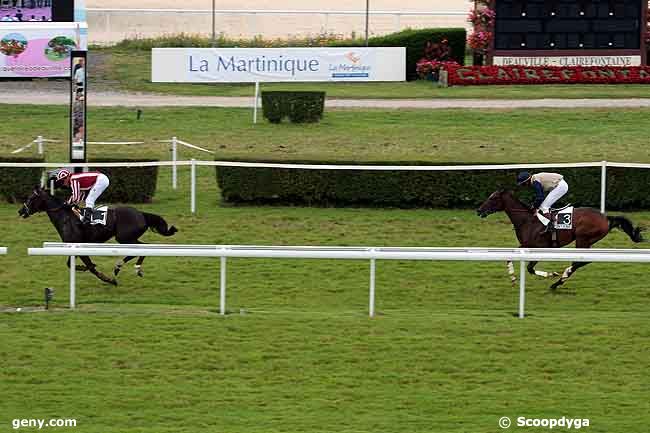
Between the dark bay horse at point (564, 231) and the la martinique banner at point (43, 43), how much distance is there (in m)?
13.7

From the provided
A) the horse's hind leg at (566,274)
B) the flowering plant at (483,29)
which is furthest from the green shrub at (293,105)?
the horse's hind leg at (566,274)

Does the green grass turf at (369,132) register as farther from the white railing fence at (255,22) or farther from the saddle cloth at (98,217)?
the white railing fence at (255,22)

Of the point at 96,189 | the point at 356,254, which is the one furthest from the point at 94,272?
the point at 356,254

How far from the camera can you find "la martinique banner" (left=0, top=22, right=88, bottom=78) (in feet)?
86.7

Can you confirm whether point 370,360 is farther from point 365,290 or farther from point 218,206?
point 218,206

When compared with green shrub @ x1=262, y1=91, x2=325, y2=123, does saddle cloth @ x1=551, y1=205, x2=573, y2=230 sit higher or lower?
lower

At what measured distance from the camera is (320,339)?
11555mm

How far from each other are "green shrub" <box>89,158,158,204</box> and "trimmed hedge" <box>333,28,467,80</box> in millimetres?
11831

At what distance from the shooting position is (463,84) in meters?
27.9

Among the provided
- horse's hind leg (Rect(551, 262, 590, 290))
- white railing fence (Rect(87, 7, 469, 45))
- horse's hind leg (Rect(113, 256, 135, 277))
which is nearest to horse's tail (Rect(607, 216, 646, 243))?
horse's hind leg (Rect(551, 262, 590, 290))

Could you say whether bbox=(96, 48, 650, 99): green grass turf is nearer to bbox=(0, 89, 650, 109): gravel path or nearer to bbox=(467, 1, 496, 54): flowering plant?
bbox=(0, 89, 650, 109): gravel path

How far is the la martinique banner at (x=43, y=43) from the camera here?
2642 cm

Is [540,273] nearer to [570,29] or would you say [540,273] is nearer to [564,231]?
[564,231]

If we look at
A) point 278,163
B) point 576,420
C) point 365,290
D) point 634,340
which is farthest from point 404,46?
point 576,420
